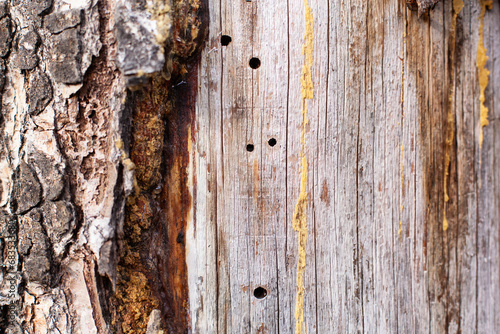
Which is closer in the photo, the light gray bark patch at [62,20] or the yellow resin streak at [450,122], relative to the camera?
the light gray bark patch at [62,20]

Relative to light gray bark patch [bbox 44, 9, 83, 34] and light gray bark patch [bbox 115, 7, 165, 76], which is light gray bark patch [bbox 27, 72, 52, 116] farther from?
light gray bark patch [bbox 115, 7, 165, 76]

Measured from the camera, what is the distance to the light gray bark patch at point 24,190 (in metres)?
1.23

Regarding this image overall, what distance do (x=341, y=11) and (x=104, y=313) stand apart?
1.59 m

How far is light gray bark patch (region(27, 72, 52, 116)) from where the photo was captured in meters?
1.23

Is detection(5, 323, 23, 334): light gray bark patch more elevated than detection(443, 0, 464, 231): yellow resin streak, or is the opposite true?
detection(443, 0, 464, 231): yellow resin streak

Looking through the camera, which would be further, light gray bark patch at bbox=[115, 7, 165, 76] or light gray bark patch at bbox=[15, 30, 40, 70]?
light gray bark patch at bbox=[15, 30, 40, 70]

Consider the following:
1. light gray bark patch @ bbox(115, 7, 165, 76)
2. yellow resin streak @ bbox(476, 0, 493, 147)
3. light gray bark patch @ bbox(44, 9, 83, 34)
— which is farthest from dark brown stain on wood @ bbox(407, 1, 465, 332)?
light gray bark patch @ bbox(44, 9, 83, 34)

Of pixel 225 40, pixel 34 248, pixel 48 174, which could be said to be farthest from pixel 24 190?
pixel 225 40

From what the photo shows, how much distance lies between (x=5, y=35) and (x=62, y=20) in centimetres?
27

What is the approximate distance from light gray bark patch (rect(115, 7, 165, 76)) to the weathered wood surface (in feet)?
0.91

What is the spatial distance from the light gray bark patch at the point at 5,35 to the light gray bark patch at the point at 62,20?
0.17 meters

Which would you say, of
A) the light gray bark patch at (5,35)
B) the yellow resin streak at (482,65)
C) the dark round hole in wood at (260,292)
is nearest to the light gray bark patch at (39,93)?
the light gray bark patch at (5,35)

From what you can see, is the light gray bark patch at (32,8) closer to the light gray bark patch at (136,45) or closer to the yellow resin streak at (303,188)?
the light gray bark patch at (136,45)

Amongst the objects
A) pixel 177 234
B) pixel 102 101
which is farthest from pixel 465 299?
pixel 102 101
